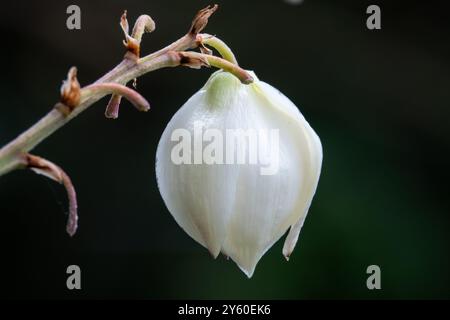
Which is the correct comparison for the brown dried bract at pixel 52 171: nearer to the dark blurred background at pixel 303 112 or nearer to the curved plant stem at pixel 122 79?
the curved plant stem at pixel 122 79

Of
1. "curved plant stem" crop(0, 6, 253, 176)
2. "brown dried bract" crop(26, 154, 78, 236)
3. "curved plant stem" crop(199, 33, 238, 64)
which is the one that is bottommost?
"brown dried bract" crop(26, 154, 78, 236)

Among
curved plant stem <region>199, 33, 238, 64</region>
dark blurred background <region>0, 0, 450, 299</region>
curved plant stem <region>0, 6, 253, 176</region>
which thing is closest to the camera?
curved plant stem <region>0, 6, 253, 176</region>

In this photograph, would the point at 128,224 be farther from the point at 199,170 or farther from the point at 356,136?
the point at 199,170

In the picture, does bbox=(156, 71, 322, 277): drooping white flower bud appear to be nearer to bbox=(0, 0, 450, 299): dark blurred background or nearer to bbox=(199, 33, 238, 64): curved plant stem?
bbox=(199, 33, 238, 64): curved plant stem

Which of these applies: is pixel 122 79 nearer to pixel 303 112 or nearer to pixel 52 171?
pixel 52 171

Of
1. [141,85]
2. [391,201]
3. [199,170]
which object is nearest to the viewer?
[199,170]

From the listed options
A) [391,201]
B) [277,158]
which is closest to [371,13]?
[391,201]

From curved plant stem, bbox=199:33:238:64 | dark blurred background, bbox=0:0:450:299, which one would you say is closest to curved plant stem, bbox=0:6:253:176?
curved plant stem, bbox=199:33:238:64
